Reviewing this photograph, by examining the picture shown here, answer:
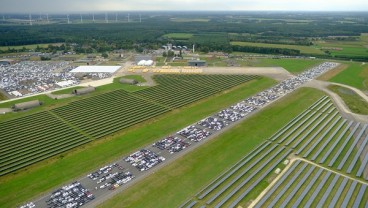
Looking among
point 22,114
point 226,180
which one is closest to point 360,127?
point 226,180

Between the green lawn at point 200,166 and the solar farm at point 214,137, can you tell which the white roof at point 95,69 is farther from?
the green lawn at point 200,166

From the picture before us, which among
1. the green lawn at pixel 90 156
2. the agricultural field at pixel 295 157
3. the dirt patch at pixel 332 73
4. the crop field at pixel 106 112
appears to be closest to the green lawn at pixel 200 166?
the agricultural field at pixel 295 157

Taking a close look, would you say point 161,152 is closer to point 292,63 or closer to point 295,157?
point 295,157

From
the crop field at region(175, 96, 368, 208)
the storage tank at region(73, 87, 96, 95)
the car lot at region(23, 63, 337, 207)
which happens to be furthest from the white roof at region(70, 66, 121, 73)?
the crop field at region(175, 96, 368, 208)

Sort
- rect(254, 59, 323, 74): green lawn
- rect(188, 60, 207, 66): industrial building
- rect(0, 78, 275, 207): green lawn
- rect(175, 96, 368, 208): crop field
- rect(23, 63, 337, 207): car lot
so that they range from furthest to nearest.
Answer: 1. rect(188, 60, 207, 66): industrial building
2. rect(254, 59, 323, 74): green lawn
3. rect(23, 63, 337, 207): car lot
4. rect(0, 78, 275, 207): green lawn
5. rect(175, 96, 368, 208): crop field

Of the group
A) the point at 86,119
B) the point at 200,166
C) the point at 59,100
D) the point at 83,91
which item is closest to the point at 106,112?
the point at 86,119

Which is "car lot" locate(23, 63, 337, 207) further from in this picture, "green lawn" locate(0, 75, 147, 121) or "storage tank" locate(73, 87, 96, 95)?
"storage tank" locate(73, 87, 96, 95)
